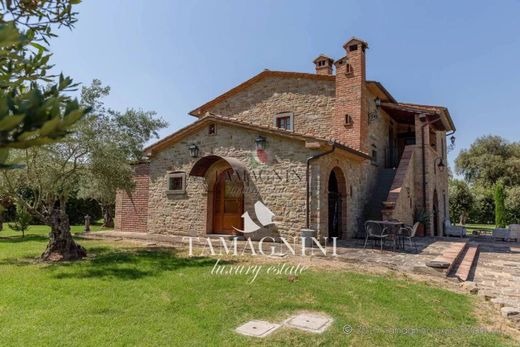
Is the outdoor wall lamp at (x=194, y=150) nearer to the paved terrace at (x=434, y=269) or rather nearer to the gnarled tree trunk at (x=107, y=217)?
the paved terrace at (x=434, y=269)

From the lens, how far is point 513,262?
36.4 ft

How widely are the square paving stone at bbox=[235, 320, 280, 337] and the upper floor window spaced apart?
12.3 meters

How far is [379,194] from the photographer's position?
15.8m

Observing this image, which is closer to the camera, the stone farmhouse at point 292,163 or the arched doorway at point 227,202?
the stone farmhouse at point 292,163

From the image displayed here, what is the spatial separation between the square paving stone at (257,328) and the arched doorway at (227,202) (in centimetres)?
853

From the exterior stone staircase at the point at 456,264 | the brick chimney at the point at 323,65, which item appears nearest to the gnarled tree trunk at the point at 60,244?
the exterior stone staircase at the point at 456,264

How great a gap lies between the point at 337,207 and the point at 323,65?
872 centimetres

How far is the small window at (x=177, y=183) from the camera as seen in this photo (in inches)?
567

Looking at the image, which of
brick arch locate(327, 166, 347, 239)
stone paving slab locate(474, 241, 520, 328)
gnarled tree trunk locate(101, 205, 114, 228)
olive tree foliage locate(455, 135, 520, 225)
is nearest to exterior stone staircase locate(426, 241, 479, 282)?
stone paving slab locate(474, 241, 520, 328)

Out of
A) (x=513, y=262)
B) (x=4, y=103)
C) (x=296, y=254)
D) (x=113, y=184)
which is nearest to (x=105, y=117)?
(x=113, y=184)

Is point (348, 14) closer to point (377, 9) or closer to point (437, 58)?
point (377, 9)

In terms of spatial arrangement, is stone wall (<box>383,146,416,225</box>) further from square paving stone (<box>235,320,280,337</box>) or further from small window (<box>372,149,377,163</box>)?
square paving stone (<box>235,320,280,337</box>)

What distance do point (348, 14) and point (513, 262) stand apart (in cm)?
1003

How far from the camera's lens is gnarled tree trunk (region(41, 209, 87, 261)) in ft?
30.5
